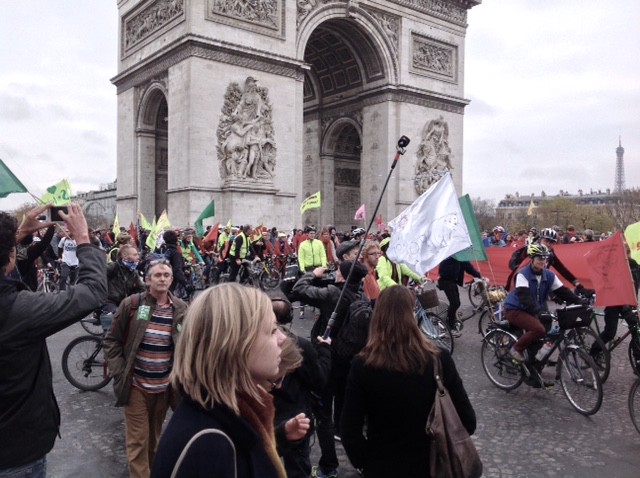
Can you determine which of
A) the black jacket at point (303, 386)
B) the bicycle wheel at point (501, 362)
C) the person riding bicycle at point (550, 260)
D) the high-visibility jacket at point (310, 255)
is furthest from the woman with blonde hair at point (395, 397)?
the high-visibility jacket at point (310, 255)

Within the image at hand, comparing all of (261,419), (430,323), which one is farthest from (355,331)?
(430,323)

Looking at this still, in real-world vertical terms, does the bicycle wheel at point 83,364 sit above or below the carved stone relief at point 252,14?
below

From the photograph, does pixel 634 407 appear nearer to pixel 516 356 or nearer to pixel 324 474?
pixel 516 356

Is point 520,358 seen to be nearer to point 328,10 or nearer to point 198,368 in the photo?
point 198,368

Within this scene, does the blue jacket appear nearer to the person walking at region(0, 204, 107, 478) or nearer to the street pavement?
the street pavement

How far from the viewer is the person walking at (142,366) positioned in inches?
146

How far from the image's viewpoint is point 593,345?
6.29m

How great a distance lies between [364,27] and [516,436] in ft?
75.0

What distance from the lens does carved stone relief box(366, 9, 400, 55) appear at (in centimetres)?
2522

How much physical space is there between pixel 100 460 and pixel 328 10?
2233cm

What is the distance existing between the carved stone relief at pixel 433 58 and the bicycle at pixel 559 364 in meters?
21.8

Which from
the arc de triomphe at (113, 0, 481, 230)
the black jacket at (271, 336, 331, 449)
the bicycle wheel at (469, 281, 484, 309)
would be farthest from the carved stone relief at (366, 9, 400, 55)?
the black jacket at (271, 336, 331, 449)

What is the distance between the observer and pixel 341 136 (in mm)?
29234

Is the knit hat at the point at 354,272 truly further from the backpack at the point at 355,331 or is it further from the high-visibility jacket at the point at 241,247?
the high-visibility jacket at the point at 241,247
